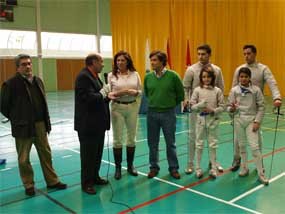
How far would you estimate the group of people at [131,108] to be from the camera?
3.58m

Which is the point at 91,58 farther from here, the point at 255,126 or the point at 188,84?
the point at 255,126

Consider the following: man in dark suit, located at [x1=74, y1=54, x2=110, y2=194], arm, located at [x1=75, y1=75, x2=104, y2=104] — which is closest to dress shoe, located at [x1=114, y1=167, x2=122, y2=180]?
man in dark suit, located at [x1=74, y1=54, x2=110, y2=194]

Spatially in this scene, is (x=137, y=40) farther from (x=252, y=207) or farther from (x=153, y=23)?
(x=252, y=207)

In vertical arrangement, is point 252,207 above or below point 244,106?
below

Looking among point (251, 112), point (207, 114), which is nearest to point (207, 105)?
point (207, 114)

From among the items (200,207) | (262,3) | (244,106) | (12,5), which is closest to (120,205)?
(200,207)

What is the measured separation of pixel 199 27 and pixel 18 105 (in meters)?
11.8

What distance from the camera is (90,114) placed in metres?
3.62

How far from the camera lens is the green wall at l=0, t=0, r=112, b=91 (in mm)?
17984

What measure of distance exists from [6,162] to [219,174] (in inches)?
129

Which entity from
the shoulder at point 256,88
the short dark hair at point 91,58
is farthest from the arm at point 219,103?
the short dark hair at point 91,58

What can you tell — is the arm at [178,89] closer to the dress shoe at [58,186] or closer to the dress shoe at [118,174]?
the dress shoe at [118,174]

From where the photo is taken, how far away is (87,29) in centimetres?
2000

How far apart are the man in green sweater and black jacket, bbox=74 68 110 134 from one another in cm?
71
